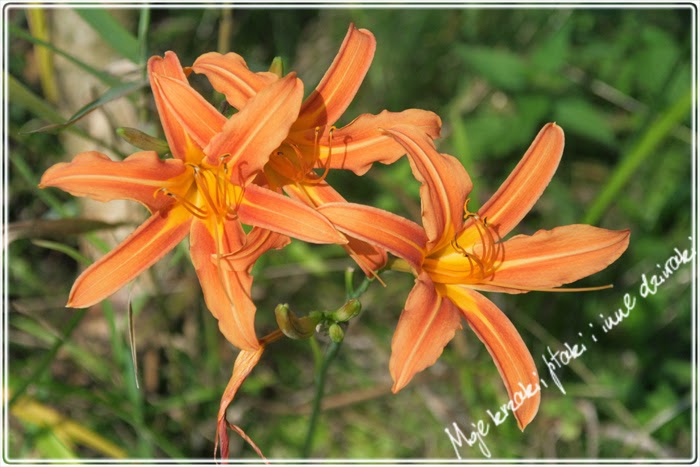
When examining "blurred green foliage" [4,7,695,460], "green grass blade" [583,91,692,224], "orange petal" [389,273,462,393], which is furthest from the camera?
"blurred green foliage" [4,7,695,460]

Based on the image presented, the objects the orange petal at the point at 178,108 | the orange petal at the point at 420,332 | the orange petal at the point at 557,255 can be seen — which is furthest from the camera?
the orange petal at the point at 557,255

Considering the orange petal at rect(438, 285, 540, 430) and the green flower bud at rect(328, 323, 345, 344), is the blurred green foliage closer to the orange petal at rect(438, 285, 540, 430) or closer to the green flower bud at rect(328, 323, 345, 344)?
the orange petal at rect(438, 285, 540, 430)

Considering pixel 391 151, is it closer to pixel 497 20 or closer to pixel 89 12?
pixel 89 12

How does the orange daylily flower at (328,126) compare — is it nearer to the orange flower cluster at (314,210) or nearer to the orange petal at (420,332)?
the orange flower cluster at (314,210)

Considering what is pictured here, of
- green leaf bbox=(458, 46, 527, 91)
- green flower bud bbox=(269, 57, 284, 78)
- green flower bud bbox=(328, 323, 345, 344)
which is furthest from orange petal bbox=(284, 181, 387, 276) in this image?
green leaf bbox=(458, 46, 527, 91)

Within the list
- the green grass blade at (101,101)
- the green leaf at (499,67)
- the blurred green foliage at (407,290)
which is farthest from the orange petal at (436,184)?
the green leaf at (499,67)

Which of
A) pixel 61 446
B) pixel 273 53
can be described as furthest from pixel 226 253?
pixel 273 53

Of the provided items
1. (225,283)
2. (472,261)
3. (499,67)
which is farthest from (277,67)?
(499,67)
